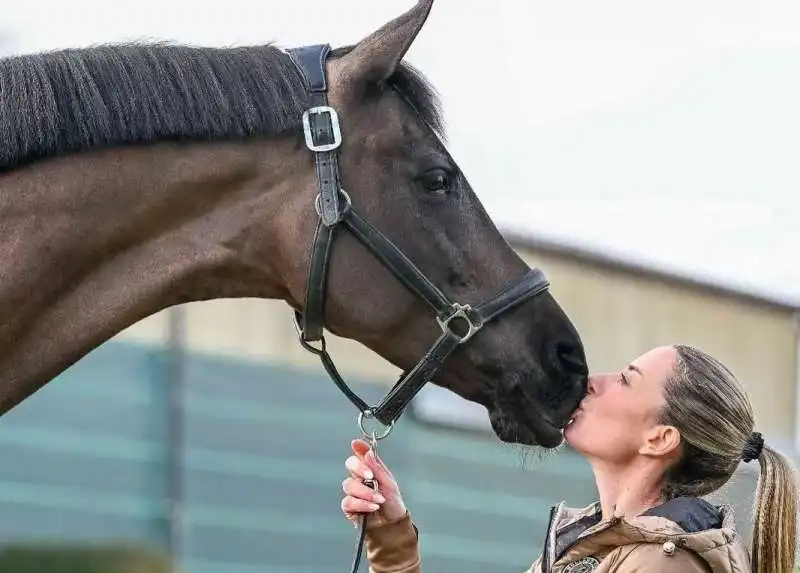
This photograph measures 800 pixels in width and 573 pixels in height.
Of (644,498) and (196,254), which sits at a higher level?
(196,254)

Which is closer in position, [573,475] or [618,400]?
[618,400]

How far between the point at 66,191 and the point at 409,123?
0.89 m

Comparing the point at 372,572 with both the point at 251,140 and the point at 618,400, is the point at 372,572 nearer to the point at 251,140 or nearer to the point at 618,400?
the point at 618,400

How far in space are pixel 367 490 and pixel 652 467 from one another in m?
0.72

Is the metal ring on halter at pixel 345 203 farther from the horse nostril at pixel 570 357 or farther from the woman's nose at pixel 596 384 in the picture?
the woman's nose at pixel 596 384

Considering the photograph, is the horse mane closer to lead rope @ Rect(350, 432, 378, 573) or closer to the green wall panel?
lead rope @ Rect(350, 432, 378, 573)

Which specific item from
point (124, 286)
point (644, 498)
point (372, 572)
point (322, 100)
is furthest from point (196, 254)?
point (644, 498)

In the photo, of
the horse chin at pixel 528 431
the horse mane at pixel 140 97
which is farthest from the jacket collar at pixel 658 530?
the horse mane at pixel 140 97

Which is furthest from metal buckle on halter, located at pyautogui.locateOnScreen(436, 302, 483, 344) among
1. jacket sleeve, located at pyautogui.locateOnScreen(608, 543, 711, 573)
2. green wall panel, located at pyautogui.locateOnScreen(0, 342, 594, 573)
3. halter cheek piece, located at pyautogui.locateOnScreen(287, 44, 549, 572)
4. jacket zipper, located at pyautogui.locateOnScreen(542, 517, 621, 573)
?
green wall panel, located at pyautogui.locateOnScreen(0, 342, 594, 573)

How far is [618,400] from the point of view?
3.33 m

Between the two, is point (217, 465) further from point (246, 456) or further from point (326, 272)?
point (326, 272)

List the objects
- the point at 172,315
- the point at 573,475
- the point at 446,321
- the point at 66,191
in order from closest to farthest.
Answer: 1. the point at 66,191
2. the point at 446,321
3. the point at 172,315
4. the point at 573,475

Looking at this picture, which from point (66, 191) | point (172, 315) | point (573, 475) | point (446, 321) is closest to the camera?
point (66, 191)

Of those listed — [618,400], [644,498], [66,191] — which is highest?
[66,191]
